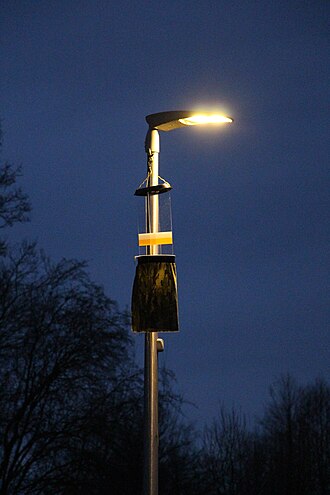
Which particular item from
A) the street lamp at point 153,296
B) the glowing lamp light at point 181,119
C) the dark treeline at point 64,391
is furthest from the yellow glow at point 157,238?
the dark treeline at point 64,391

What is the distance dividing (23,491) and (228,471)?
40.2 metres

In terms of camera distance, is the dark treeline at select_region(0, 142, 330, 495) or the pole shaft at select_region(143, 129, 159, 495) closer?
the pole shaft at select_region(143, 129, 159, 495)

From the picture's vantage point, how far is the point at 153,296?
38.6 feet

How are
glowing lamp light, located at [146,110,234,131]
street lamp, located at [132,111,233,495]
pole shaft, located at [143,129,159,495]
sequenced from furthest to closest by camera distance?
glowing lamp light, located at [146,110,234,131], street lamp, located at [132,111,233,495], pole shaft, located at [143,129,159,495]

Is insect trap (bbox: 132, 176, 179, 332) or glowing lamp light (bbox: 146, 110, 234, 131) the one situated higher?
glowing lamp light (bbox: 146, 110, 234, 131)

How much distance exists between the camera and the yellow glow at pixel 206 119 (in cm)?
1251

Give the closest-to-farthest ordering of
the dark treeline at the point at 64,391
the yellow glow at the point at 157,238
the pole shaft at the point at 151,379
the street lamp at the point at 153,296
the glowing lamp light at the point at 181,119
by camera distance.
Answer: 1. the pole shaft at the point at 151,379
2. the street lamp at the point at 153,296
3. the yellow glow at the point at 157,238
4. the glowing lamp light at the point at 181,119
5. the dark treeline at the point at 64,391

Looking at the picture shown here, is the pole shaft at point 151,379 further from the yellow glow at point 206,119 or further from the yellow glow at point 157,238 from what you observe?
the yellow glow at point 206,119

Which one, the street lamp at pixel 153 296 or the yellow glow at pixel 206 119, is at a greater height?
the yellow glow at pixel 206 119

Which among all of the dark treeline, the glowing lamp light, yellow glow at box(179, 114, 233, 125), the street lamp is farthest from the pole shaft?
the dark treeline

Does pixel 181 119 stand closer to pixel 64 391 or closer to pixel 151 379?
pixel 151 379

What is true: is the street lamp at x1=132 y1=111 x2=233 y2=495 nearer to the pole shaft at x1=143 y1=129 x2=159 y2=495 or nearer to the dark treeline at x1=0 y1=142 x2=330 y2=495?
the pole shaft at x1=143 y1=129 x2=159 y2=495

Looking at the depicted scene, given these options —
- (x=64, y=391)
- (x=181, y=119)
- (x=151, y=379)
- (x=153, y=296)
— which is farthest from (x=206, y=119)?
(x=64, y=391)

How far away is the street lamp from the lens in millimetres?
11516
